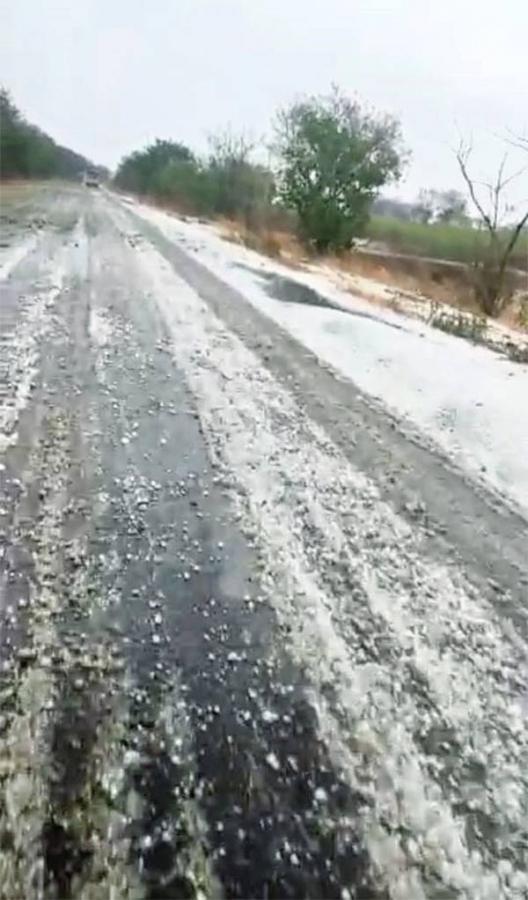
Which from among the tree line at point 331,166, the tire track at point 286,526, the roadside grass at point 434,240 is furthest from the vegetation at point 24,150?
the tire track at point 286,526

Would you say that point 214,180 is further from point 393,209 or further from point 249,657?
point 249,657

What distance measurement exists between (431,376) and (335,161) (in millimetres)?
17719

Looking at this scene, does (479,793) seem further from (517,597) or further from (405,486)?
(405,486)

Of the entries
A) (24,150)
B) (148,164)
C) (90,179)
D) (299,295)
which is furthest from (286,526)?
(148,164)

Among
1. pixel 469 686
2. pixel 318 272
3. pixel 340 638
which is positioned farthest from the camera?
pixel 318 272

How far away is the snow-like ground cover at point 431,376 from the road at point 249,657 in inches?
11.6

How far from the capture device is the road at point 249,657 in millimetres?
1421

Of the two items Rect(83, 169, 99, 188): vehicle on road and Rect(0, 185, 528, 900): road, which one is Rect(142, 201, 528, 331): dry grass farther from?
Rect(83, 169, 99, 188): vehicle on road

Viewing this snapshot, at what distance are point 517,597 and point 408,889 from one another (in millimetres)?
1321

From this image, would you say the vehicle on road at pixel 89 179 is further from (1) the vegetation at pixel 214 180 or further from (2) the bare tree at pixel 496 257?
(2) the bare tree at pixel 496 257

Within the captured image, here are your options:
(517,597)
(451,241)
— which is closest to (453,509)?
(517,597)

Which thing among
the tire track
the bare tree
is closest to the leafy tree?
the bare tree

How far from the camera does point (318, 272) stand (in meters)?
14.8

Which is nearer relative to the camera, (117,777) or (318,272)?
(117,777)
